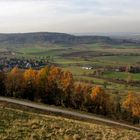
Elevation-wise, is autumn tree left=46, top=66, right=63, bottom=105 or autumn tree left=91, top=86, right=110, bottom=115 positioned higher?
autumn tree left=46, top=66, right=63, bottom=105

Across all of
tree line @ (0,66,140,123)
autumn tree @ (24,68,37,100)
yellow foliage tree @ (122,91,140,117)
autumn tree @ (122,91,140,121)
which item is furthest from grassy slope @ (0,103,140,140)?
yellow foliage tree @ (122,91,140,117)

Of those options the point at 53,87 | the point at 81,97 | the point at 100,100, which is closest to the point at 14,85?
the point at 53,87

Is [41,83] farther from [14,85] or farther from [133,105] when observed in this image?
[133,105]

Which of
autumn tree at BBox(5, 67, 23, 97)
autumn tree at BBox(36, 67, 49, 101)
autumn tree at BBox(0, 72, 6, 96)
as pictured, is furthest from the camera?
autumn tree at BBox(36, 67, 49, 101)

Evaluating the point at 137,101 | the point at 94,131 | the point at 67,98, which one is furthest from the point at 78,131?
the point at 137,101

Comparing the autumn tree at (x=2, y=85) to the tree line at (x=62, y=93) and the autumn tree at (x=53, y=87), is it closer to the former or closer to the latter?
the tree line at (x=62, y=93)

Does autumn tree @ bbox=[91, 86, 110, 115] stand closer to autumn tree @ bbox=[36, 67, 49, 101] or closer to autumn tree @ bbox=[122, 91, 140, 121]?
autumn tree @ bbox=[122, 91, 140, 121]

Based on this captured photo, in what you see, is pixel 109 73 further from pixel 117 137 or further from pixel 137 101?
pixel 117 137

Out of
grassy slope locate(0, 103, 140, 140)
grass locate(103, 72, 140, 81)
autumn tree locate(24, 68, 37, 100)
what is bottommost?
grass locate(103, 72, 140, 81)

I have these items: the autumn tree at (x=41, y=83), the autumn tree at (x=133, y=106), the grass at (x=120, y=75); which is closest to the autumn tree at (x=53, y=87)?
the autumn tree at (x=41, y=83)
